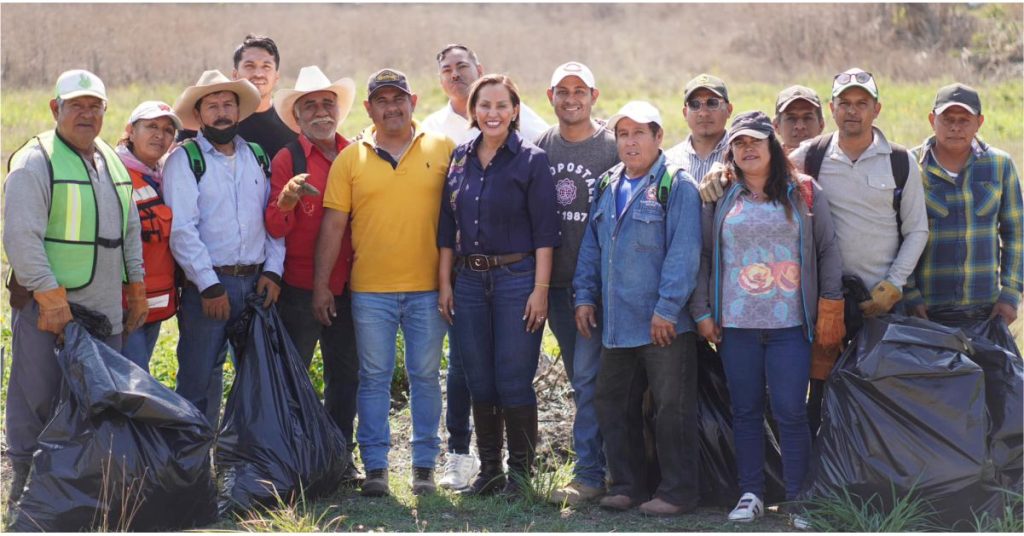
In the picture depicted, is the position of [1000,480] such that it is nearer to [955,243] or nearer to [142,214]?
[955,243]

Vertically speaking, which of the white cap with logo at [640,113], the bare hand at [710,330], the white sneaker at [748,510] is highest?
the white cap with logo at [640,113]

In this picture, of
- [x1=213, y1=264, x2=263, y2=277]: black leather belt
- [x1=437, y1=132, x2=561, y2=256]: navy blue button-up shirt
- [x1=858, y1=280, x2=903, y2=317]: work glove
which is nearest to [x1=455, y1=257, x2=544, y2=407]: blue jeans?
[x1=437, y1=132, x2=561, y2=256]: navy blue button-up shirt

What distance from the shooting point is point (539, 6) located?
25266mm

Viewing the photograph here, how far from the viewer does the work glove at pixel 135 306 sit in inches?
187

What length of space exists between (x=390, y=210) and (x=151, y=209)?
1.05 meters

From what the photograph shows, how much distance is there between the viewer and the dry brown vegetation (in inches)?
632

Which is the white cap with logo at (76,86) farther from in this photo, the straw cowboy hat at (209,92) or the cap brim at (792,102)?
the cap brim at (792,102)

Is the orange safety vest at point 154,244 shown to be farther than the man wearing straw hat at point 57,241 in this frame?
Yes

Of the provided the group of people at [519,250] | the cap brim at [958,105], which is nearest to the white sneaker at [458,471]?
the group of people at [519,250]

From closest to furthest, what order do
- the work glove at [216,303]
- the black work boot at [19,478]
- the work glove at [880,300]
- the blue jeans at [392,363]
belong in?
the black work boot at [19,478] → the work glove at [880,300] → the work glove at [216,303] → the blue jeans at [392,363]

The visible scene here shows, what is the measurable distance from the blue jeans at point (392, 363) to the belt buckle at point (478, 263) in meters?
0.28

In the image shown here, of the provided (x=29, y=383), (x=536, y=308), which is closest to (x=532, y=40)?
(x=536, y=308)

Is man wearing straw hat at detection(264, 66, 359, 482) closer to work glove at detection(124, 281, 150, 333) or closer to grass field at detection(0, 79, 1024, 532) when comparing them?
grass field at detection(0, 79, 1024, 532)

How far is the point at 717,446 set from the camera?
4887 millimetres
